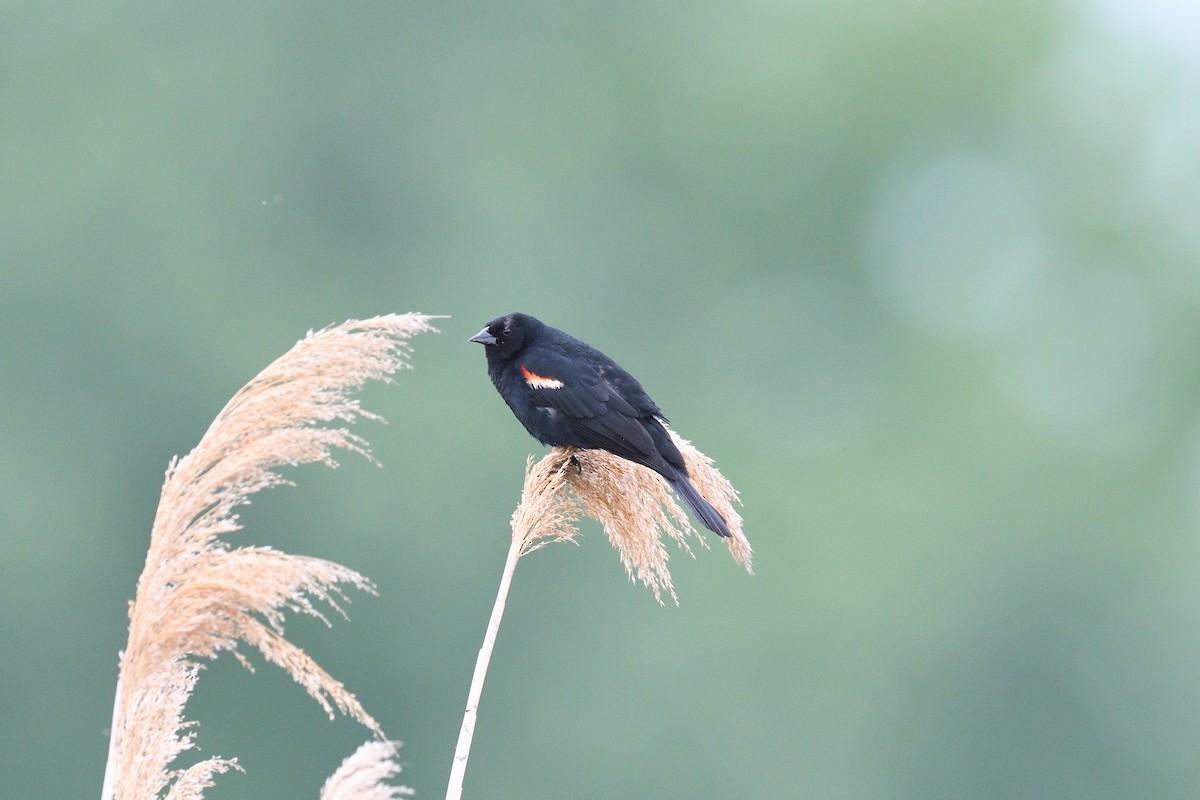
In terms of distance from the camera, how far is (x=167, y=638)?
1992 mm

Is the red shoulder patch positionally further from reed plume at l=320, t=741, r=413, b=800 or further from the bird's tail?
reed plume at l=320, t=741, r=413, b=800

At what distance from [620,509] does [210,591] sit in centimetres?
118

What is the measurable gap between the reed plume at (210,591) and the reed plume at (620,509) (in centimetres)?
38

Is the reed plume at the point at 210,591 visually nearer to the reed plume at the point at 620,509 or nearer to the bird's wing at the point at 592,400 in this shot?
the reed plume at the point at 620,509

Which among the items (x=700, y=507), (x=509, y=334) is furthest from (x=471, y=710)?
(x=509, y=334)

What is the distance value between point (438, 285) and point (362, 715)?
1836 cm

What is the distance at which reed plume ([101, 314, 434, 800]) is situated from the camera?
6.29 feet

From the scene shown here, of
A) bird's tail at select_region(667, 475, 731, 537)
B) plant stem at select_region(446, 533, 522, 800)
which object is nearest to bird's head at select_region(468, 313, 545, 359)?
bird's tail at select_region(667, 475, 731, 537)

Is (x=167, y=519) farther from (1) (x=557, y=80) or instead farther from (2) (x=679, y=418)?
(1) (x=557, y=80)

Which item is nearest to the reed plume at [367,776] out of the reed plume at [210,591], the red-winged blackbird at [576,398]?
the reed plume at [210,591]

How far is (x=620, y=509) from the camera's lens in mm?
3039

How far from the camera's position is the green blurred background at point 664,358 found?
54.4 feet

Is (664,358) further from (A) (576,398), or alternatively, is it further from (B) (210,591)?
(B) (210,591)

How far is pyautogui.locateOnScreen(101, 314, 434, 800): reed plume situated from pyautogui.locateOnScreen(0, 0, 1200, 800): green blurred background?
13.8m
